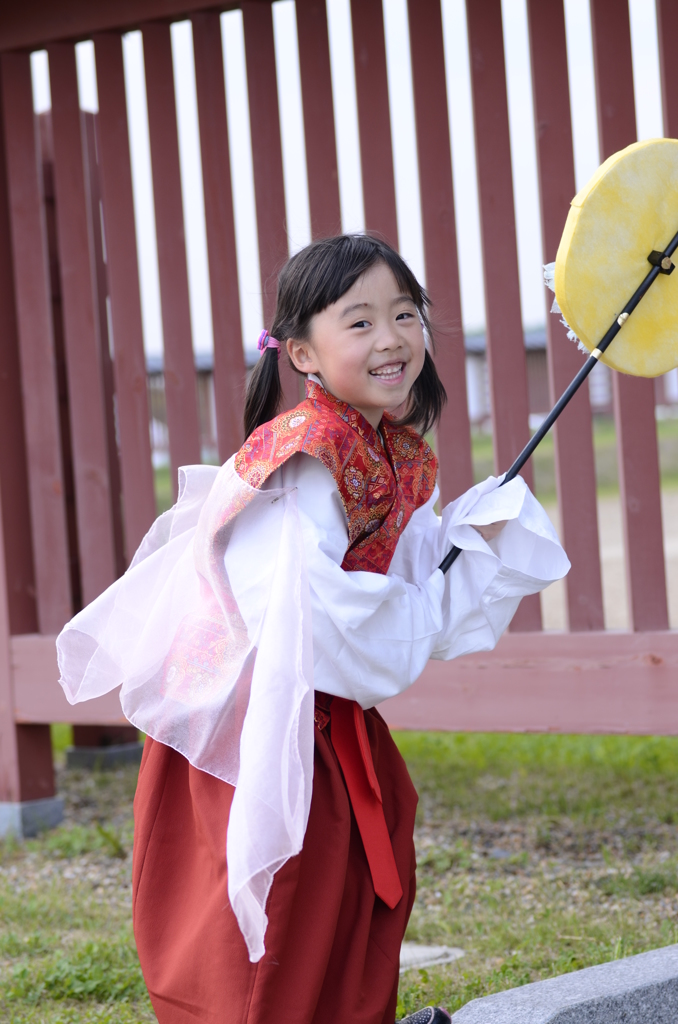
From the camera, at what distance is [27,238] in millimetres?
4125

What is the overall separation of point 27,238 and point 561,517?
7.48 feet

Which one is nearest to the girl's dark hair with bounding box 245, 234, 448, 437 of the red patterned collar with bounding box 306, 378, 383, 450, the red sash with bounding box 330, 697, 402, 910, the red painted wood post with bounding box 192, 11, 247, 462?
the red patterned collar with bounding box 306, 378, 383, 450

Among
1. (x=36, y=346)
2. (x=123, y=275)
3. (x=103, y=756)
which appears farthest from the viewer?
(x=103, y=756)

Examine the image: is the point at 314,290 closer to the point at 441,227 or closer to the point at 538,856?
the point at 441,227

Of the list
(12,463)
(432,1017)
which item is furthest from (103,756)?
(432,1017)

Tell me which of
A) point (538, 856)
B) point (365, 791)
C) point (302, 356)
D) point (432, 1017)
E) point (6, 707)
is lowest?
point (538, 856)

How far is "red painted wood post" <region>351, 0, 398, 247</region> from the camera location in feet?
11.6

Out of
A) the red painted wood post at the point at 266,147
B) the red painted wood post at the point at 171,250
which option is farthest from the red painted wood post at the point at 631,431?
the red painted wood post at the point at 171,250

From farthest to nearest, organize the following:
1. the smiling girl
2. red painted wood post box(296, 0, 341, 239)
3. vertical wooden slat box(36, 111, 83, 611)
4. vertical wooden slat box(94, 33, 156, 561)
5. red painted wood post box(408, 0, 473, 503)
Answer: vertical wooden slat box(36, 111, 83, 611) → vertical wooden slat box(94, 33, 156, 561) → red painted wood post box(296, 0, 341, 239) → red painted wood post box(408, 0, 473, 503) → the smiling girl

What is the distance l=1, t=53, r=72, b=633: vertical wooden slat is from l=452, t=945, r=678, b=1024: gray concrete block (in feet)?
8.54

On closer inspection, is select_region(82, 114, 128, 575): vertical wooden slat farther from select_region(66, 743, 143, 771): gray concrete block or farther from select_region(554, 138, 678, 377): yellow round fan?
select_region(554, 138, 678, 377): yellow round fan

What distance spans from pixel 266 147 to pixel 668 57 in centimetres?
134

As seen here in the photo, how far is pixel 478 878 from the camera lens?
3508 mm

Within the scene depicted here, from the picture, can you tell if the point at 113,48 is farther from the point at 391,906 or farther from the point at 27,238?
the point at 391,906
